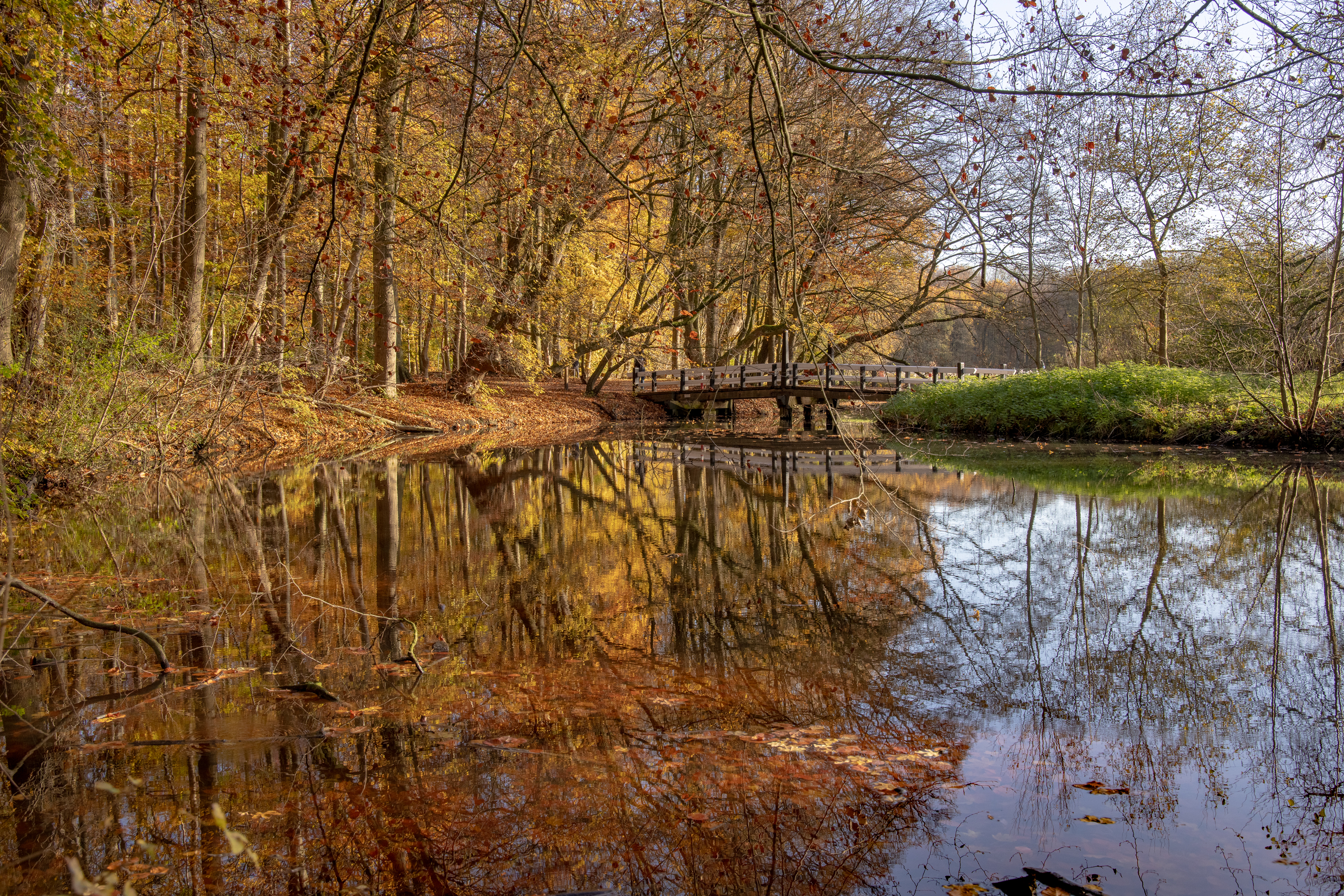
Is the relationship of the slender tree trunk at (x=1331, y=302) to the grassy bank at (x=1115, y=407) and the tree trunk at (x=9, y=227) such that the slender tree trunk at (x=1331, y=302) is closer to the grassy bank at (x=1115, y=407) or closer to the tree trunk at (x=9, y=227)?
the grassy bank at (x=1115, y=407)

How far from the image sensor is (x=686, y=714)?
11.8 ft

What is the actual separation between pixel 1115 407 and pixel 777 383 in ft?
28.4

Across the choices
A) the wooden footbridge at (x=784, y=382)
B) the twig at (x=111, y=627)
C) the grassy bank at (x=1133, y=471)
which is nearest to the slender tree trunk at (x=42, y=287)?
the twig at (x=111, y=627)

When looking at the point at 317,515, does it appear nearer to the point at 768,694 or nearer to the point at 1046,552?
the point at 768,694

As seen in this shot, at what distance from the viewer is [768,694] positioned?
3809 mm

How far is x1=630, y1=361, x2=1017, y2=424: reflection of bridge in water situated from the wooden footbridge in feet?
0.07

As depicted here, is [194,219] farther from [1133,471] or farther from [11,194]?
[1133,471]

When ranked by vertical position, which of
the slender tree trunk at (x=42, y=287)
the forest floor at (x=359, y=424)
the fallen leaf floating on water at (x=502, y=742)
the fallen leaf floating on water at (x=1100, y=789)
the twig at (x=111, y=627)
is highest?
the slender tree trunk at (x=42, y=287)

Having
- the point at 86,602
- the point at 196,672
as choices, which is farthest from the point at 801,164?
the point at 86,602

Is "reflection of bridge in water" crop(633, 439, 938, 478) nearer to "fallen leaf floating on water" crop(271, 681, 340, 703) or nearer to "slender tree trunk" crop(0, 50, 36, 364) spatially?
"fallen leaf floating on water" crop(271, 681, 340, 703)

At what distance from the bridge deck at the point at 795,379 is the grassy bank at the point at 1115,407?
61.4 inches

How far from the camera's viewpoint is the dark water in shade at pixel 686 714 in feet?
8.38

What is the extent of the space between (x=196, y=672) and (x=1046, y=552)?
5777 millimetres

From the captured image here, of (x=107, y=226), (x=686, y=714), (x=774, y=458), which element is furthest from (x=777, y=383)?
(x=686, y=714)
